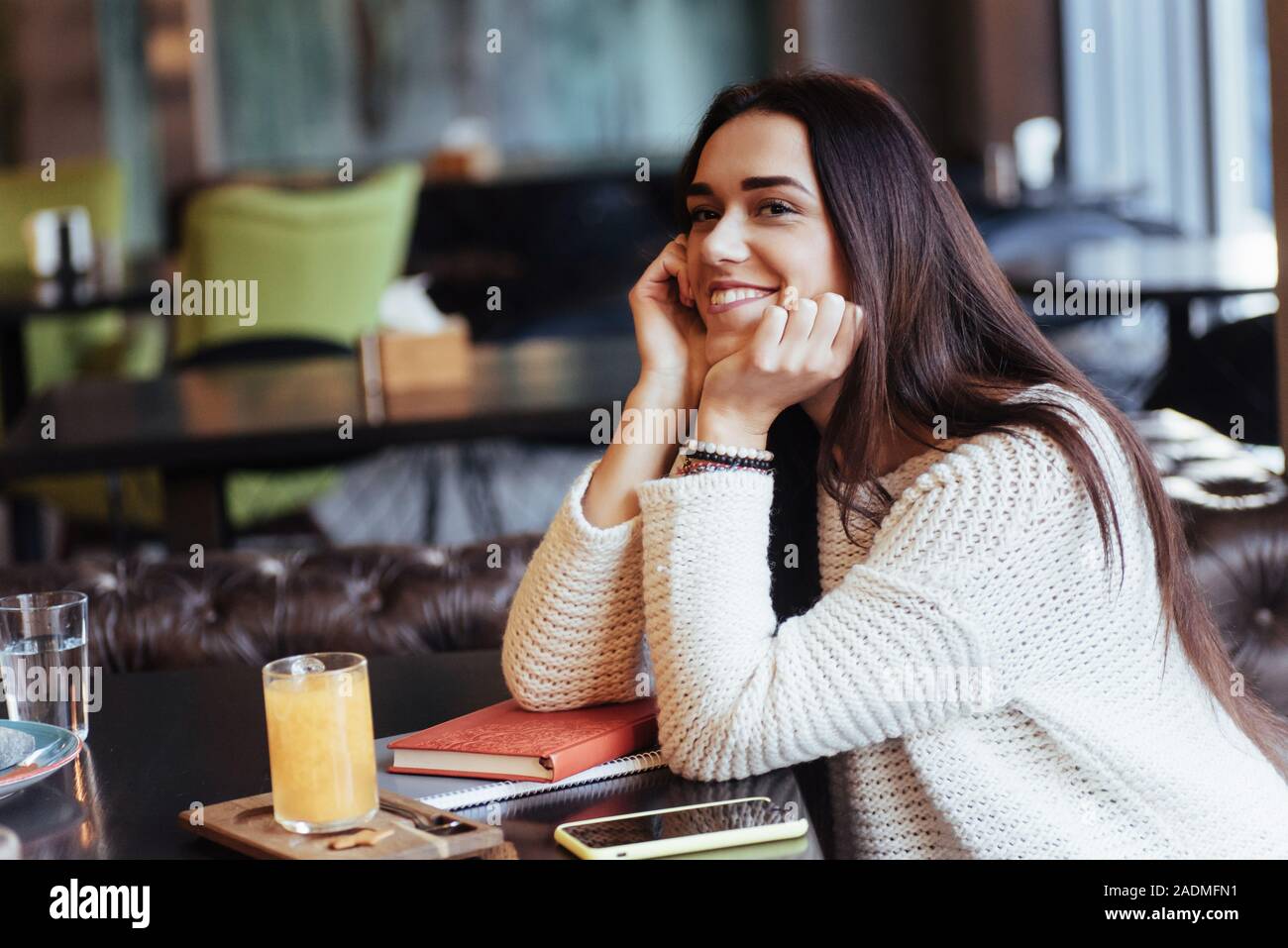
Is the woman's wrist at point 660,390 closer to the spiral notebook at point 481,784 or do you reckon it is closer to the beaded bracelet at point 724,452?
the beaded bracelet at point 724,452

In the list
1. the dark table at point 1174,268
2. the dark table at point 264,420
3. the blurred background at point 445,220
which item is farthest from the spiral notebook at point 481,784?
the dark table at point 1174,268

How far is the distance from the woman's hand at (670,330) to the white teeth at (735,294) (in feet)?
0.45

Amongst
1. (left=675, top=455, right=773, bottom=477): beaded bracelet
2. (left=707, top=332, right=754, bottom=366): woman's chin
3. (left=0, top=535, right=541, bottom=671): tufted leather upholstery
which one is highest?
(left=707, top=332, right=754, bottom=366): woman's chin

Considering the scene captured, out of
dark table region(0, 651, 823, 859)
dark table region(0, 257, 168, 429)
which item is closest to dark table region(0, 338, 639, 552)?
dark table region(0, 257, 168, 429)

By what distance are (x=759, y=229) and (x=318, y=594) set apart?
1028mm

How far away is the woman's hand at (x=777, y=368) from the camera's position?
1.35 m

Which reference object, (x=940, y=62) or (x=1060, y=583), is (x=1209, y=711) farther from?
(x=940, y=62)

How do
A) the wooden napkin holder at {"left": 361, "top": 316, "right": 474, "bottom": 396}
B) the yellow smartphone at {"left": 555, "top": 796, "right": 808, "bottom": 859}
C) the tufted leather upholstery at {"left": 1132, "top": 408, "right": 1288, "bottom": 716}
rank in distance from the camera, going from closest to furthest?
the yellow smartphone at {"left": 555, "top": 796, "right": 808, "bottom": 859}, the tufted leather upholstery at {"left": 1132, "top": 408, "right": 1288, "bottom": 716}, the wooden napkin holder at {"left": 361, "top": 316, "right": 474, "bottom": 396}

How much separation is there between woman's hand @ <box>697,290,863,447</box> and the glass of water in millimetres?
582

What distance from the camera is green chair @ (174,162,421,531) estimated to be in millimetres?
3828

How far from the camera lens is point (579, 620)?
4.69ft

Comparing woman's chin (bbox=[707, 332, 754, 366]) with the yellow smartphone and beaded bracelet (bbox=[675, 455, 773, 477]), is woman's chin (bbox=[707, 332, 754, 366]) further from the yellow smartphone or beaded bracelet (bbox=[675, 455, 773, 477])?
the yellow smartphone

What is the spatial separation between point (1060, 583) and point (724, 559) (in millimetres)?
273
